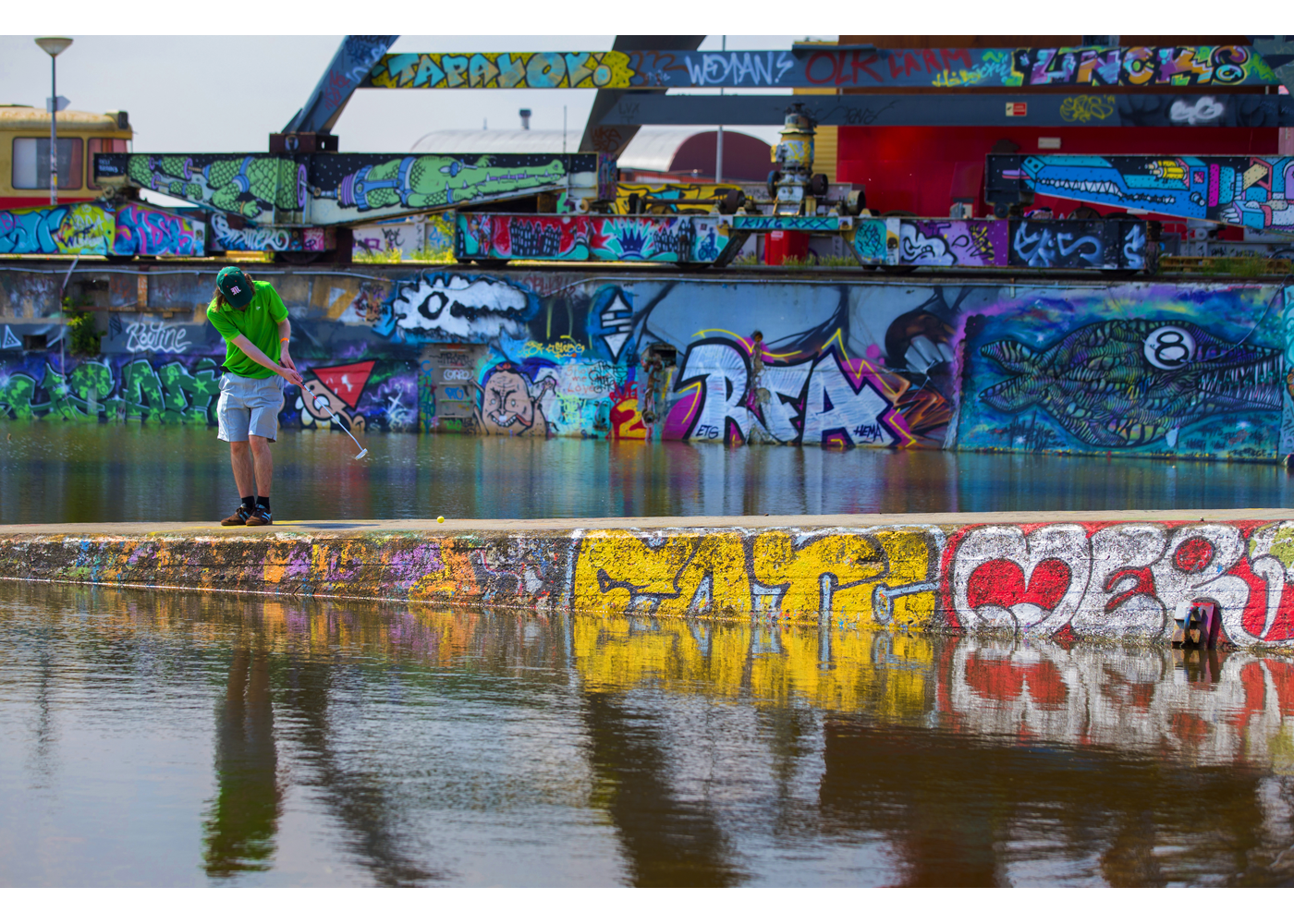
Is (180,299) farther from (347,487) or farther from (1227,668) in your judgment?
(1227,668)

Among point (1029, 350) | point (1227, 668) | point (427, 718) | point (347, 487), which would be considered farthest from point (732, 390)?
point (427, 718)

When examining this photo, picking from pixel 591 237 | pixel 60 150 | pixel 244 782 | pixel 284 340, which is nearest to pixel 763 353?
pixel 591 237

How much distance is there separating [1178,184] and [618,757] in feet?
53.2

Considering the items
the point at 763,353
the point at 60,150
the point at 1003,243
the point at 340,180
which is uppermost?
the point at 60,150

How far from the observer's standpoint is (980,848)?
10.4 ft

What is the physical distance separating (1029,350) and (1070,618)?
1264 cm

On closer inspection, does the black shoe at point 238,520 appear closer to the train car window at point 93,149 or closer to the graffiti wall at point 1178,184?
the graffiti wall at point 1178,184

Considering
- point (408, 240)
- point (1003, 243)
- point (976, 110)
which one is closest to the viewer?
point (1003, 243)

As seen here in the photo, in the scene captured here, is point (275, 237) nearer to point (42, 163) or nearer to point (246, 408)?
point (42, 163)

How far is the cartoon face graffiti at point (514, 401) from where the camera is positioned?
1944cm

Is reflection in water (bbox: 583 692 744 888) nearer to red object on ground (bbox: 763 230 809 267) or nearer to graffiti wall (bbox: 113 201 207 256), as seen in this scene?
graffiti wall (bbox: 113 201 207 256)

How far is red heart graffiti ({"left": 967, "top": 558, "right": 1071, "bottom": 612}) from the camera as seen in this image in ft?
19.1

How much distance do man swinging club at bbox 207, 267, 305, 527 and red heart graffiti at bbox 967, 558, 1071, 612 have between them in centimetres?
355

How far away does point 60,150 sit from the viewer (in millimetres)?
23141
